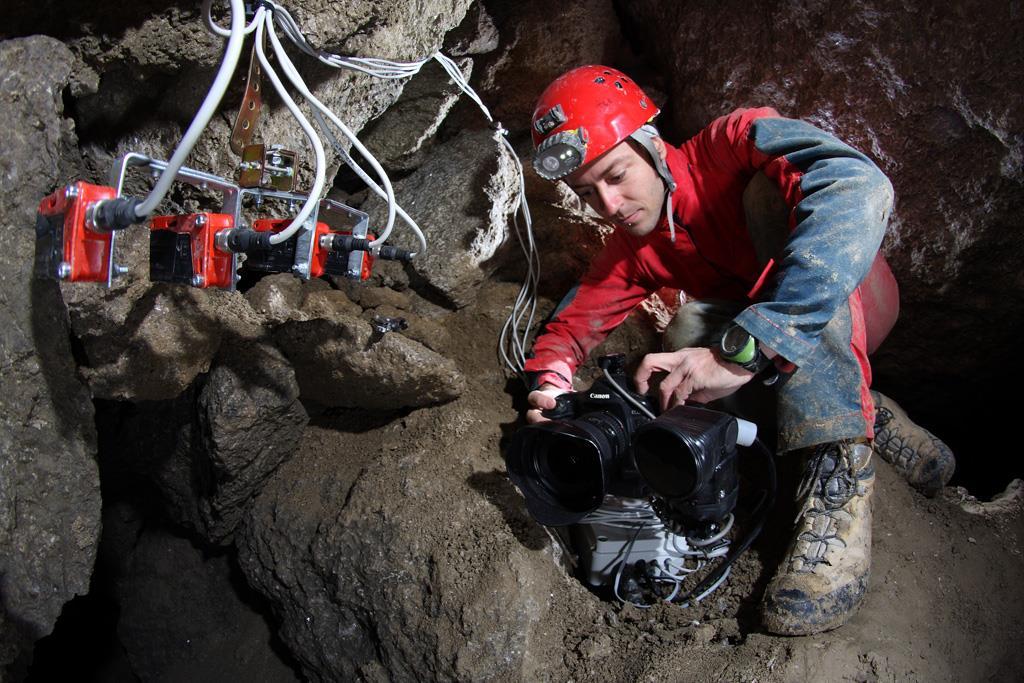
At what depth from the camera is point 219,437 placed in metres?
1.71

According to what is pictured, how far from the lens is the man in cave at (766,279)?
4.54 feet

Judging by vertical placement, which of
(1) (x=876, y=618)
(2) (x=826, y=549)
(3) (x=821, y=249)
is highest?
(3) (x=821, y=249)

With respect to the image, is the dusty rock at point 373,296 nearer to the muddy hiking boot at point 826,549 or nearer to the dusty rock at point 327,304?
the dusty rock at point 327,304

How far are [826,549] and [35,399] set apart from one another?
5.74ft

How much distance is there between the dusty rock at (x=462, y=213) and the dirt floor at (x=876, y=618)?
38 cm

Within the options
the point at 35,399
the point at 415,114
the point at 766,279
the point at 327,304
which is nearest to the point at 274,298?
the point at 327,304

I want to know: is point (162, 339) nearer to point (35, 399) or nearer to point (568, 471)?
point (35, 399)

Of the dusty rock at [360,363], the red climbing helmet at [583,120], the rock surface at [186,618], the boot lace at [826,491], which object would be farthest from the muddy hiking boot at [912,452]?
the rock surface at [186,618]

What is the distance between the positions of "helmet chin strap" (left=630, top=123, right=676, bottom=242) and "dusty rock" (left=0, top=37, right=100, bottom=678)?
1229 mm

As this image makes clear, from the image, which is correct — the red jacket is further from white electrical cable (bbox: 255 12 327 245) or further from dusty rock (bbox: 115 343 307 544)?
white electrical cable (bbox: 255 12 327 245)

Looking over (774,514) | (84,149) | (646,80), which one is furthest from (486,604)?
(646,80)

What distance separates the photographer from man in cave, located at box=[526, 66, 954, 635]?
4.54ft

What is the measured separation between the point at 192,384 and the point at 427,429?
0.66 meters

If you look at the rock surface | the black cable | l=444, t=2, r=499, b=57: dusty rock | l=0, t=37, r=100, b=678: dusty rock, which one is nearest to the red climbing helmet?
l=444, t=2, r=499, b=57: dusty rock
